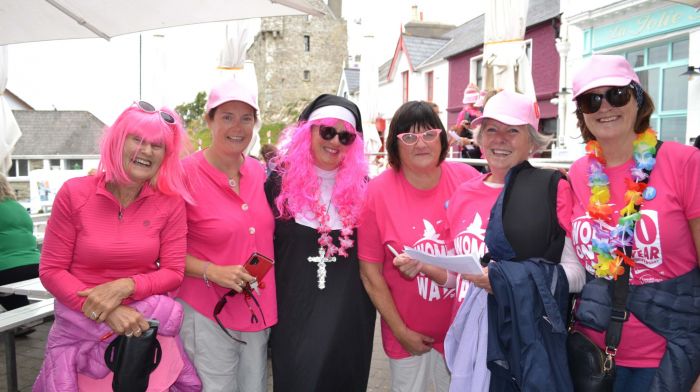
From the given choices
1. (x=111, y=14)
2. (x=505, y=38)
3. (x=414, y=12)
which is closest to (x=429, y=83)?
(x=414, y=12)

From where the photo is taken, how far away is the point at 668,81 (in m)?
10.6

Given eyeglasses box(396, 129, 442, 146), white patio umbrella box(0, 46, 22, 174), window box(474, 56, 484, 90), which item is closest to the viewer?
eyeglasses box(396, 129, 442, 146)

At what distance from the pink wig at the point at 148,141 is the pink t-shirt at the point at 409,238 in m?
0.95

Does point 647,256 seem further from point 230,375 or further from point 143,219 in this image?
point 143,219

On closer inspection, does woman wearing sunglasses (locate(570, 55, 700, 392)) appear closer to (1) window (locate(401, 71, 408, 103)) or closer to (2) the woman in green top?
(2) the woman in green top

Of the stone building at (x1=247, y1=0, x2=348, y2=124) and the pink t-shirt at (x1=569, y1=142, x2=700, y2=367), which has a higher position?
the stone building at (x1=247, y1=0, x2=348, y2=124)

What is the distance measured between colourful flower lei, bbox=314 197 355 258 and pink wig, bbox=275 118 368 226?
23 mm

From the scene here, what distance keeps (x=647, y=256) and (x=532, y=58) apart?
629 inches

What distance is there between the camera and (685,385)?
6.42 ft

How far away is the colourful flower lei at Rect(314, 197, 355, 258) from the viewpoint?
2717 mm

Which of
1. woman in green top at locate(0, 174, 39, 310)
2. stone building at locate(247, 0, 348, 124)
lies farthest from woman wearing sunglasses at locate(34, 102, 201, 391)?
stone building at locate(247, 0, 348, 124)

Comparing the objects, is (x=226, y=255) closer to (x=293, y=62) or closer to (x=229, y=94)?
(x=229, y=94)

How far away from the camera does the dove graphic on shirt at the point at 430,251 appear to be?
104 inches

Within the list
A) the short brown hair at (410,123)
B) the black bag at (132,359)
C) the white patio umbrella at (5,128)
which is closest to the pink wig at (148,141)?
the black bag at (132,359)
